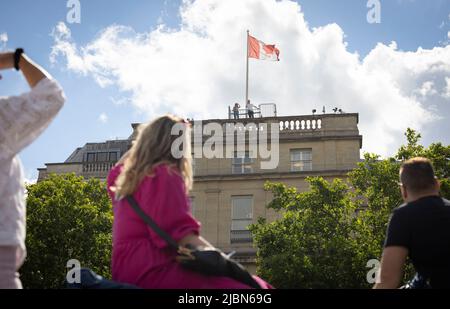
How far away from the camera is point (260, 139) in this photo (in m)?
38.1

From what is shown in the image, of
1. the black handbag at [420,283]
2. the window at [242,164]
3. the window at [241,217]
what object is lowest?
the black handbag at [420,283]

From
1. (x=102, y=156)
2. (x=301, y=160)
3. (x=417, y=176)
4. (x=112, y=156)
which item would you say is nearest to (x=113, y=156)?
(x=112, y=156)

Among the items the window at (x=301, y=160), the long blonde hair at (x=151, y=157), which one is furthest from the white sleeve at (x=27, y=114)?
the window at (x=301, y=160)

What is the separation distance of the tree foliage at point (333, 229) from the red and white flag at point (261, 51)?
1694 cm

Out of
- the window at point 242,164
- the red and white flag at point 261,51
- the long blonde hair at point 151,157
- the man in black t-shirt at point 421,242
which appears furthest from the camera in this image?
the red and white flag at point 261,51

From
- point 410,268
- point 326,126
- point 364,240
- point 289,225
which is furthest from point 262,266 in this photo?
point 326,126

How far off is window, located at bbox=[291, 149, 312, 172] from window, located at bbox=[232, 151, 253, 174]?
2.85 metres

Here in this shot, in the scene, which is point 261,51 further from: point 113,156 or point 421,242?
point 421,242

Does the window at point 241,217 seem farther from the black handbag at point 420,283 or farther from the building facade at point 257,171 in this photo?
the black handbag at point 420,283

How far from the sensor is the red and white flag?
1705 inches

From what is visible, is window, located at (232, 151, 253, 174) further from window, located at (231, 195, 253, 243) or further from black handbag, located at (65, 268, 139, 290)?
black handbag, located at (65, 268, 139, 290)

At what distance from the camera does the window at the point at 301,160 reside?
3647 cm

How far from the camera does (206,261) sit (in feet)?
11.2
